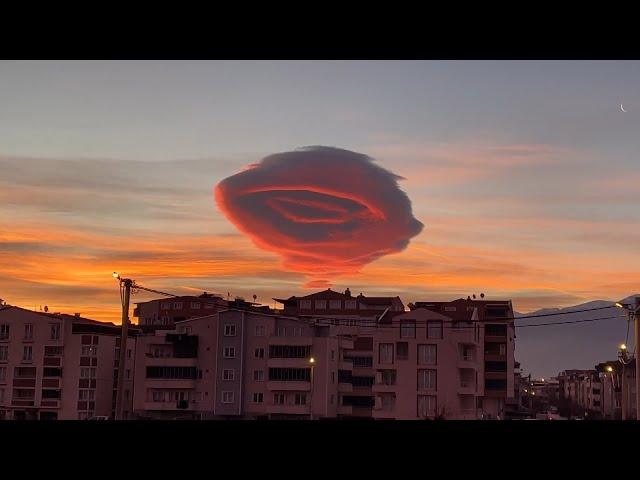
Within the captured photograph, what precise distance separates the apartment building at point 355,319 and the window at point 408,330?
527cm

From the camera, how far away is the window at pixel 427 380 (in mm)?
54172

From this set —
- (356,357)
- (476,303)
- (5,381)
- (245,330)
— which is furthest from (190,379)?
(476,303)

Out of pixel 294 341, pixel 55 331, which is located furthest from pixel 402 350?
pixel 55 331

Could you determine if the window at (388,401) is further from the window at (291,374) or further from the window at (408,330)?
the window at (291,374)

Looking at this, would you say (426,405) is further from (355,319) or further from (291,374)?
(355,319)

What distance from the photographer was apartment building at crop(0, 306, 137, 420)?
2569 inches

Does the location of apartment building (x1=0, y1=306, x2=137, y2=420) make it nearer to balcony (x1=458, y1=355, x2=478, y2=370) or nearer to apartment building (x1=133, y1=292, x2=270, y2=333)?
apartment building (x1=133, y1=292, x2=270, y2=333)

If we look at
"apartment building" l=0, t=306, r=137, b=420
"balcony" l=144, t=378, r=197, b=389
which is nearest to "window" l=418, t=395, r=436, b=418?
"balcony" l=144, t=378, r=197, b=389

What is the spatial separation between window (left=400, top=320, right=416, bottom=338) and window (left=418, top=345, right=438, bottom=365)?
885 millimetres

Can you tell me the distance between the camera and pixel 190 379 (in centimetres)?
6062

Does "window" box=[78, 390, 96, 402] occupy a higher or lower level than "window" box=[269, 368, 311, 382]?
lower

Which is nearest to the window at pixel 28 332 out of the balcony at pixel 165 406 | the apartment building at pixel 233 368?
the apartment building at pixel 233 368
